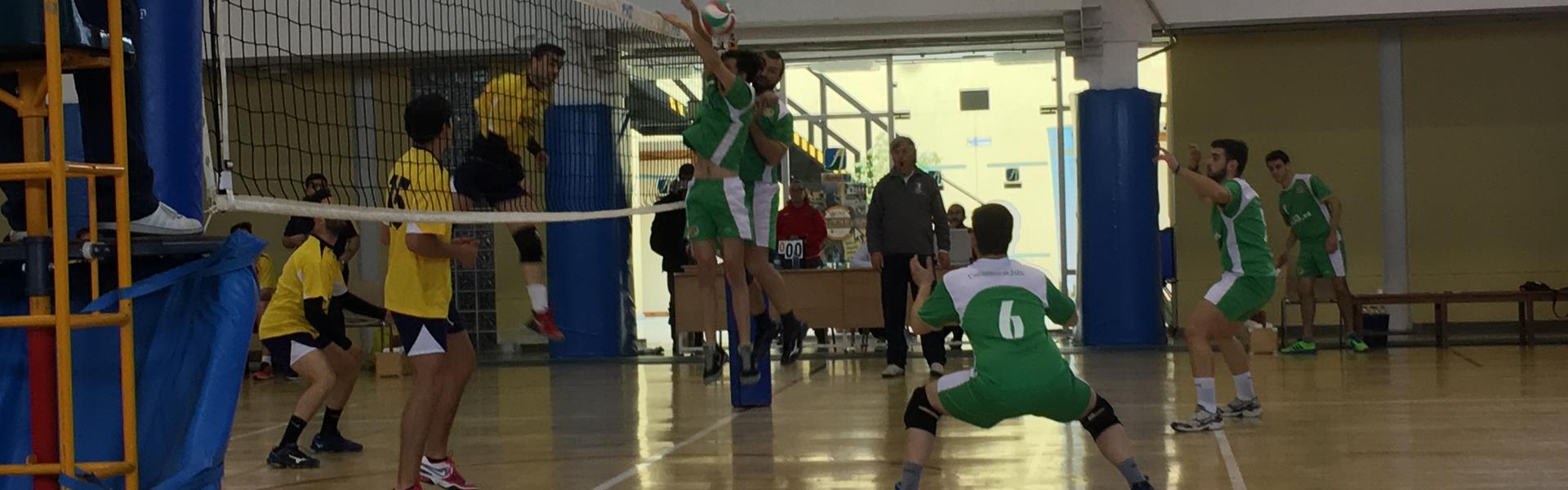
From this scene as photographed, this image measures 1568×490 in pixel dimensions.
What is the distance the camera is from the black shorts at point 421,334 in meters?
5.49

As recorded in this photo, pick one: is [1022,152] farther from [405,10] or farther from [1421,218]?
[405,10]

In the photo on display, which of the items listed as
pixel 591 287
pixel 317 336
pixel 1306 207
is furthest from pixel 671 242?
pixel 317 336

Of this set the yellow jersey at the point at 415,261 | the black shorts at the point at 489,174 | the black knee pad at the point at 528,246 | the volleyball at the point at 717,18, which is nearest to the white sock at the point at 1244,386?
the volleyball at the point at 717,18

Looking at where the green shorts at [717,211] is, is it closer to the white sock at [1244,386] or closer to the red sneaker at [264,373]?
the white sock at [1244,386]

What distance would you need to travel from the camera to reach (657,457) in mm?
6789

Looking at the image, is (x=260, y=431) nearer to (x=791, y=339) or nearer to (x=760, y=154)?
(x=791, y=339)

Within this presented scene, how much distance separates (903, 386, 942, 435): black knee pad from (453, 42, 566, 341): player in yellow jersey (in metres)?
2.20

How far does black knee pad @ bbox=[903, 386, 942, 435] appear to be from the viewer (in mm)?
4930

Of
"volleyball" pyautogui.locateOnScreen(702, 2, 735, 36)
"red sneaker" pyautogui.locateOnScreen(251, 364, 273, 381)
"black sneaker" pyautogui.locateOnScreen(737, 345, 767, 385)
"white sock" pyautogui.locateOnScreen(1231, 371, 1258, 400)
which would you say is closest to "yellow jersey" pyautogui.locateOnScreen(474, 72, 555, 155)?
"volleyball" pyautogui.locateOnScreen(702, 2, 735, 36)

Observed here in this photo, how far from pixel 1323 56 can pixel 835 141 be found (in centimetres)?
529

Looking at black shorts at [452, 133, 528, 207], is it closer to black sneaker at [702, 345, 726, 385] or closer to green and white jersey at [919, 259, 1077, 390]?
black sneaker at [702, 345, 726, 385]

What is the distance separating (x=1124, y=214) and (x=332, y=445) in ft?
28.3

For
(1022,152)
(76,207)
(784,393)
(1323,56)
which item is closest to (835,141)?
(1022,152)

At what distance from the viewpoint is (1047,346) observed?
4.86 m
